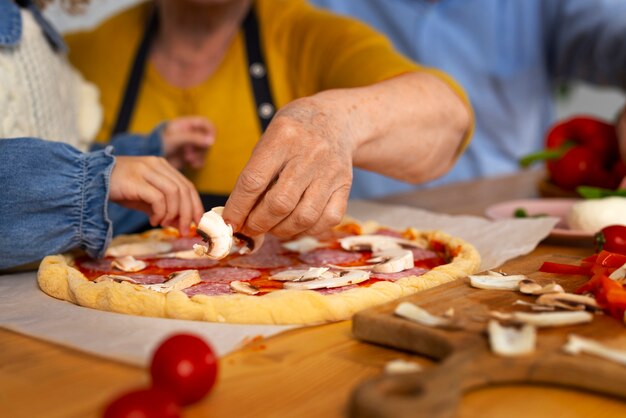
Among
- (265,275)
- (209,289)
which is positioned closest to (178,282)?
(209,289)

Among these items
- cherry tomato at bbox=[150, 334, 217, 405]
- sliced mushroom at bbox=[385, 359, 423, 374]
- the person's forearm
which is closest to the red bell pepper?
the person's forearm

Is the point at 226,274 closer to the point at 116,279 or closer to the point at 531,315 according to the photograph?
the point at 116,279

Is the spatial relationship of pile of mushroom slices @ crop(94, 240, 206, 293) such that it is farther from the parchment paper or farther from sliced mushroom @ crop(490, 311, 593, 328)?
sliced mushroom @ crop(490, 311, 593, 328)

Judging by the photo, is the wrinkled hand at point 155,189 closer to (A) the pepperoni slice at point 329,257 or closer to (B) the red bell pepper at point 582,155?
(A) the pepperoni slice at point 329,257

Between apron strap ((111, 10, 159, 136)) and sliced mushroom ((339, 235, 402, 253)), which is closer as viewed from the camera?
sliced mushroom ((339, 235, 402, 253))

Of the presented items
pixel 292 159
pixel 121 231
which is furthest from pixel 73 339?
pixel 121 231

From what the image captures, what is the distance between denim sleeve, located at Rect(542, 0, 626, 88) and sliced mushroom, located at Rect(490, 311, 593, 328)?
160cm

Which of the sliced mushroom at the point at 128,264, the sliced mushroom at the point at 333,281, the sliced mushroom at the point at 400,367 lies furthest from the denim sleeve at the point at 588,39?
the sliced mushroom at the point at 400,367

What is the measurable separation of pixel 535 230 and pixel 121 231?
0.76 metres

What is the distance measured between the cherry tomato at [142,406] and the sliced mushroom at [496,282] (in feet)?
1.55

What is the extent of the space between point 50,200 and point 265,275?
1.06ft

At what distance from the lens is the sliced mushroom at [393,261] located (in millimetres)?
1050

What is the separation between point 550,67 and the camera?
9.04ft

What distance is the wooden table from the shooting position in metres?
0.67
